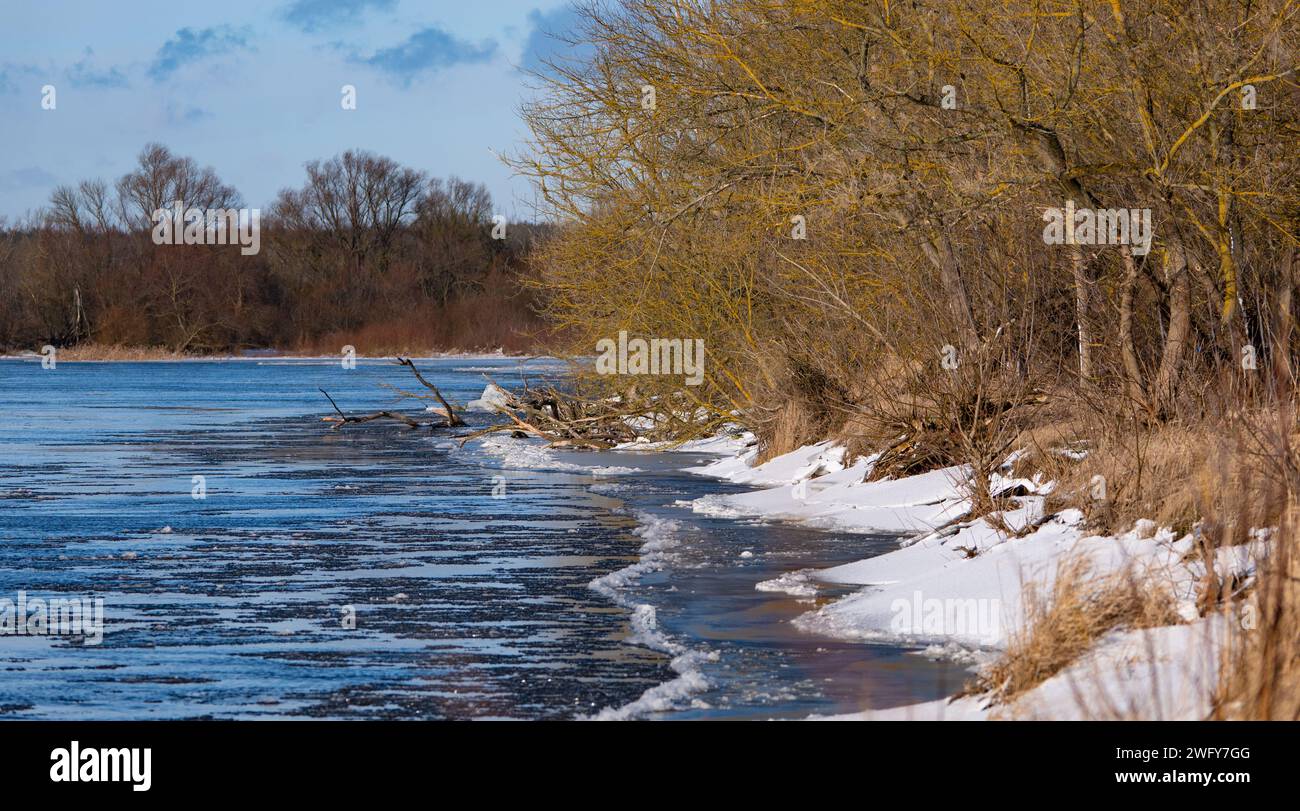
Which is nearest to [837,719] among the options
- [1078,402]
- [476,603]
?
[476,603]

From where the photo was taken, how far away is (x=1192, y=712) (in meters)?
6.48

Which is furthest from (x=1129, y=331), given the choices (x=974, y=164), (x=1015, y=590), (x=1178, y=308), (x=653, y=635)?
(x=653, y=635)

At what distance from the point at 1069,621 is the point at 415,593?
19.1 ft

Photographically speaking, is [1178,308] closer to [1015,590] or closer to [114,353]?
[1015,590]

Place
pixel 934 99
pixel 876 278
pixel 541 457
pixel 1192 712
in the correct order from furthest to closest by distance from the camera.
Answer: pixel 541 457 < pixel 876 278 < pixel 934 99 < pixel 1192 712

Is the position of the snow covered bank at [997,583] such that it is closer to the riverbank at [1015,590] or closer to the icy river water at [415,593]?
the riverbank at [1015,590]

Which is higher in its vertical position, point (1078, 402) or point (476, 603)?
point (1078, 402)

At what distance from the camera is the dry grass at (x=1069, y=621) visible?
7746mm

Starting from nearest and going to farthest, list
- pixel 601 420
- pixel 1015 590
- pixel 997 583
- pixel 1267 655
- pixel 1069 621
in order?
pixel 1267 655
pixel 1069 621
pixel 1015 590
pixel 997 583
pixel 601 420

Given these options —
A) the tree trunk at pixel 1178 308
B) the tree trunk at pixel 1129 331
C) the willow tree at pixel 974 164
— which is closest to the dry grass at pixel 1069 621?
the willow tree at pixel 974 164

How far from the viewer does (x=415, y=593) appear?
12.4 metres

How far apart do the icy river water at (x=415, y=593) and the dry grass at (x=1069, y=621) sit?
694 millimetres
